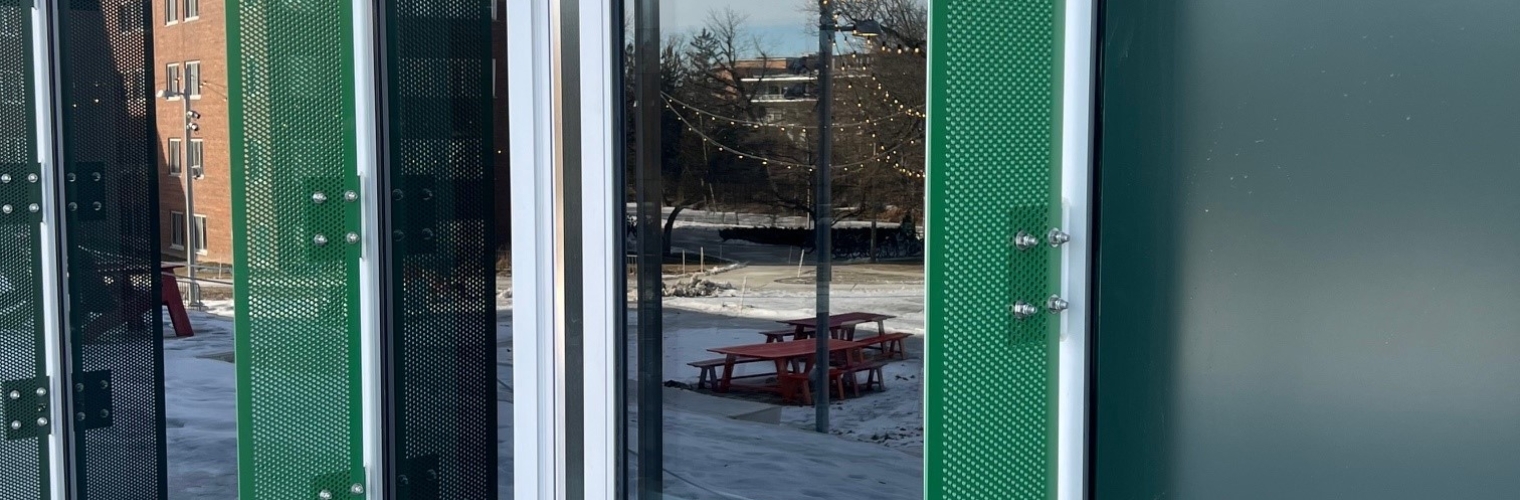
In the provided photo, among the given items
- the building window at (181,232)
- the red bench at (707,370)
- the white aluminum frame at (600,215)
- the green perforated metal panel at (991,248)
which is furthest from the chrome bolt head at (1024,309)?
the building window at (181,232)

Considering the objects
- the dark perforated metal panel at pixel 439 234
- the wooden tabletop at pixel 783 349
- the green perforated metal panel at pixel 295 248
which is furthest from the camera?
the dark perforated metal panel at pixel 439 234

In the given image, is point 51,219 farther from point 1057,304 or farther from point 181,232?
point 1057,304

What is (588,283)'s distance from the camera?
9.14ft

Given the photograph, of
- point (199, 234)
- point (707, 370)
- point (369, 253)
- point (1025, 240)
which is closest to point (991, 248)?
point (1025, 240)

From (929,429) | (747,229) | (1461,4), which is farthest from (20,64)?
(1461,4)

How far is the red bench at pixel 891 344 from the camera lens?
239 cm

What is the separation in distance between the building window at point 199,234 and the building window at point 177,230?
0.05 meters

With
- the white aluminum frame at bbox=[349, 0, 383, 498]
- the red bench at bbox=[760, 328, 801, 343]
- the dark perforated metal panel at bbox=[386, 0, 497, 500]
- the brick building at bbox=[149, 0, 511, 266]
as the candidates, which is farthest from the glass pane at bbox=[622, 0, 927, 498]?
the brick building at bbox=[149, 0, 511, 266]

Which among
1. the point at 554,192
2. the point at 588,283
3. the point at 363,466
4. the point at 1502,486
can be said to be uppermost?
the point at 554,192

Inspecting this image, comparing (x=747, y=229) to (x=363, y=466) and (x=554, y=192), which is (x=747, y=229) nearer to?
(x=554, y=192)

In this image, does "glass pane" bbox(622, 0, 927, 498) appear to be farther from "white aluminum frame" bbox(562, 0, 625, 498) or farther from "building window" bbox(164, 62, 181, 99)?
"building window" bbox(164, 62, 181, 99)

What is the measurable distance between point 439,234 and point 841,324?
3.24 ft

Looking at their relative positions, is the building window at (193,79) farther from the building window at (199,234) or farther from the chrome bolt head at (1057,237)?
the chrome bolt head at (1057,237)

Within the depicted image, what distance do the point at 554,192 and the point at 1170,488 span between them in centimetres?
136
